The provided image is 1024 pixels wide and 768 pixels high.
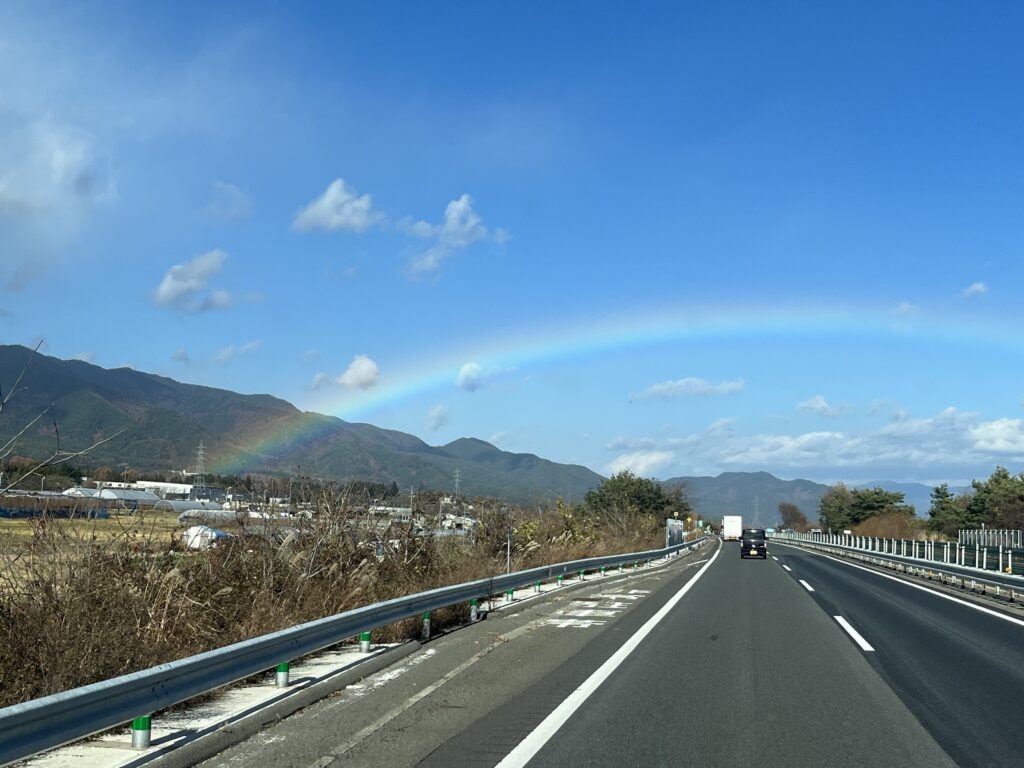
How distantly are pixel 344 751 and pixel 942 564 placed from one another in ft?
91.3

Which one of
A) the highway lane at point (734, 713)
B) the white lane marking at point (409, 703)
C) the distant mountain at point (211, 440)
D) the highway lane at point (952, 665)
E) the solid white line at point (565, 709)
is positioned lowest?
the white lane marking at point (409, 703)

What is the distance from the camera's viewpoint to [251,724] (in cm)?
733

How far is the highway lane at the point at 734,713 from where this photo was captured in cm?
686

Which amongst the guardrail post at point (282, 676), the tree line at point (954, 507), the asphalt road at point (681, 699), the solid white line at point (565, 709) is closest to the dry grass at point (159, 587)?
the guardrail post at point (282, 676)

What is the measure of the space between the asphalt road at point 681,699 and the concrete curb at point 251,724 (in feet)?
0.46

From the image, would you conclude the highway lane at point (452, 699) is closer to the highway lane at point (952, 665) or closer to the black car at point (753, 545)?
the highway lane at point (952, 665)

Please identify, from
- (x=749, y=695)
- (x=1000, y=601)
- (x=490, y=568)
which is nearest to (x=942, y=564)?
(x=1000, y=601)

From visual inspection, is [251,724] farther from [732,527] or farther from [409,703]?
[732,527]

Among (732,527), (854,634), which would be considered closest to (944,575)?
(854,634)

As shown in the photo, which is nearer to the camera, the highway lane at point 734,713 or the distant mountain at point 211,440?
the highway lane at point 734,713

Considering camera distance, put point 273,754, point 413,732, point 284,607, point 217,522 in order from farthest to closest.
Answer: point 217,522 < point 284,607 < point 413,732 < point 273,754

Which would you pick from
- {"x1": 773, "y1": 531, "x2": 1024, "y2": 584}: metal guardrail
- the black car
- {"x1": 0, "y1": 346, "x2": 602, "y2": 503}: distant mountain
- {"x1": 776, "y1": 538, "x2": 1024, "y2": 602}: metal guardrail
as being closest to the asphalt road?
{"x1": 0, "y1": 346, "x2": 602, "y2": 503}: distant mountain

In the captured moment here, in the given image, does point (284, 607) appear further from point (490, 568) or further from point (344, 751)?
point (490, 568)

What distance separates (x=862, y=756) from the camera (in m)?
6.91
